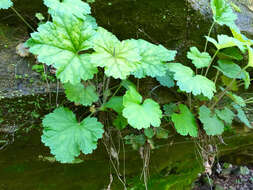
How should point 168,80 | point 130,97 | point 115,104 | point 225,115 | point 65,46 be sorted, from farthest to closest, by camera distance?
1. point 225,115
2. point 168,80
3. point 115,104
4. point 130,97
5. point 65,46

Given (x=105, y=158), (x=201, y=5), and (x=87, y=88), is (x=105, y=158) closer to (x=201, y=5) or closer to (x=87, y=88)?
(x=87, y=88)

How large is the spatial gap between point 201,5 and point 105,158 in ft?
3.99

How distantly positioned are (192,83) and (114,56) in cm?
43

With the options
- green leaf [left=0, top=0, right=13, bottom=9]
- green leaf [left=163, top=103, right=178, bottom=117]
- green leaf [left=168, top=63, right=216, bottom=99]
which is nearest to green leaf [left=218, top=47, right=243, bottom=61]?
green leaf [left=168, top=63, right=216, bottom=99]

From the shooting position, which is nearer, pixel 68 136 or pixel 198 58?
pixel 68 136

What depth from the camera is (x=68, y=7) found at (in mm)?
1143

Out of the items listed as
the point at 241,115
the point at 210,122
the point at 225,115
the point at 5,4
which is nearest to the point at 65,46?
the point at 5,4

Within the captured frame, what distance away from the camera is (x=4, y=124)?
4.20 ft

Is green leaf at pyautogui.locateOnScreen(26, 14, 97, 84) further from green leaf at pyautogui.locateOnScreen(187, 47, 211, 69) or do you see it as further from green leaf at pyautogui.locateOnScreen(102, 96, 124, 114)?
green leaf at pyautogui.locateOnScreen(187, 47, 211, 69)

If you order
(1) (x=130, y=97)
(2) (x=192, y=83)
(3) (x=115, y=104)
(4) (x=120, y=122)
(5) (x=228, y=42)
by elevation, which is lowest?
(4) (x=120, y=122)

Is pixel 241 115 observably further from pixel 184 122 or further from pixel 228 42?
pixel 228 42

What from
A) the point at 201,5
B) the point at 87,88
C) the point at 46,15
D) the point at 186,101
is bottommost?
the point at 186,101

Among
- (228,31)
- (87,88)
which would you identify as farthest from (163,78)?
(228,31)

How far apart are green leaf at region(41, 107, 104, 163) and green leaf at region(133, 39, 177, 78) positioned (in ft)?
1.18
